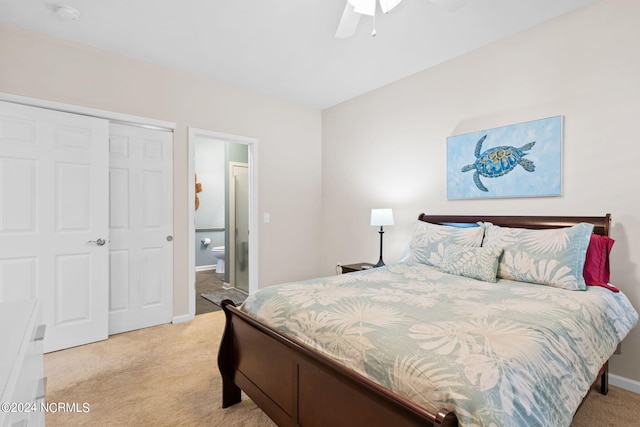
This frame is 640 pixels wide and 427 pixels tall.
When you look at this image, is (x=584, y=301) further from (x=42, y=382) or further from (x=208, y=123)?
(x=208, y=123)

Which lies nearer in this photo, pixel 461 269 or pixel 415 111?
pixel 461 269

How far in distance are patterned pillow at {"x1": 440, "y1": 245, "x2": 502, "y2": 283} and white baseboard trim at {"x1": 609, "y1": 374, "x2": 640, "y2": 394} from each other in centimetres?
111

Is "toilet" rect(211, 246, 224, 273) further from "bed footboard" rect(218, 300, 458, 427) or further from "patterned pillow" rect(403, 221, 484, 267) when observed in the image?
"bed footboard" rect(218, 300, 458, 427)

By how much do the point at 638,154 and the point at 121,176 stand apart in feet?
13.6

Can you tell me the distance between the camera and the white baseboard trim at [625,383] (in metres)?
2.20

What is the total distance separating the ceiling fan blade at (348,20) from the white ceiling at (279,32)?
276 mm

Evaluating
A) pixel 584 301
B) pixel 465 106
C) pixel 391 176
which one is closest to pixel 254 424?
pixel 584 301

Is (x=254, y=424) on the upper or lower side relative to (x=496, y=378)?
lower

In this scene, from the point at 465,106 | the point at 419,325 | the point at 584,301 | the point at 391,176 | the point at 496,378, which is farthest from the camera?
the point at 391,176

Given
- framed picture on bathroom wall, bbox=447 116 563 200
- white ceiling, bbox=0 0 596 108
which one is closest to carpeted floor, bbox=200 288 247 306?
white ceiling, bbox=0 0 596 108

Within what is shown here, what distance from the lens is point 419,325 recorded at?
4.44 ft

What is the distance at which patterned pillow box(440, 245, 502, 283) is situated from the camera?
89.4 inches

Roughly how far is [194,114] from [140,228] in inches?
52.7

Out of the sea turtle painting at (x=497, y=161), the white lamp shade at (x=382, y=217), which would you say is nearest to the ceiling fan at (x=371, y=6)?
the sea turtle painting at (x=497, y=161)
